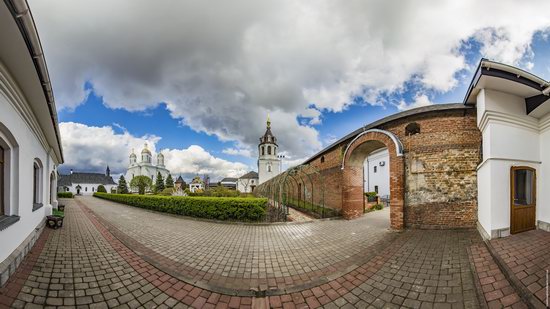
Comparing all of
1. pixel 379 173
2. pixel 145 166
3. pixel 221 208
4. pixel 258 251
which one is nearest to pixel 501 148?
pixel 258 251

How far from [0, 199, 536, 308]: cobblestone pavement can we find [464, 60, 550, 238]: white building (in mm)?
1110

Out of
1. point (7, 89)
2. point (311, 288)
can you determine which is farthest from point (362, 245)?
point (7, 89)

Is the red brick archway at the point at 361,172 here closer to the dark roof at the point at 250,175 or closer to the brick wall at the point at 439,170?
the brick wall at the point at 439,170

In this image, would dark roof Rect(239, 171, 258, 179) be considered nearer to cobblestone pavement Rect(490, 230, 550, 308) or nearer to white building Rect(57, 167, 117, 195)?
white building Rect(57, 167, 117, 195)

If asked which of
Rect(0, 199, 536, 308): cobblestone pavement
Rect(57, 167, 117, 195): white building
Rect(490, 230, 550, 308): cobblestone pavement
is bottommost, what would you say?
Rect(57, 167, 117, 195): white building

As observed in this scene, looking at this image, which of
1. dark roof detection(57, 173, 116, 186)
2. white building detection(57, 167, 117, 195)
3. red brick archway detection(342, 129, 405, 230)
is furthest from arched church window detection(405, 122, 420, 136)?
dark roof detection(57, 173, 116, 186)

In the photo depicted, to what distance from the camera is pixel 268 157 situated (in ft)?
133

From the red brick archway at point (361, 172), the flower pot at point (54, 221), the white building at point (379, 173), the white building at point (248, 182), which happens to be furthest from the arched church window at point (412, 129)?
the white building at point (248, 182)

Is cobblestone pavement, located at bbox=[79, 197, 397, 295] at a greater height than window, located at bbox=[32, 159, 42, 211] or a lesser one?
lesser

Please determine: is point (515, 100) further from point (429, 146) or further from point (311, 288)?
point (311, 288)

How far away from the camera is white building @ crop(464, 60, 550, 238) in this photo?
5.41 m

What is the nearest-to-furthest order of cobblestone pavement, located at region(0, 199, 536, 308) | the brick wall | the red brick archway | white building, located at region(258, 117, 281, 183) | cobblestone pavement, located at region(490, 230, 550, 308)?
cobblestone pavement, located at region(490, 230, 550, 308), cobblestone pavement, located at region(0, 199, 536, 308), the brick wall, the red brick archway, white building, located at region(258, 117, 281, 183)

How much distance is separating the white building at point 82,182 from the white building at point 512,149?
7611 centimetres

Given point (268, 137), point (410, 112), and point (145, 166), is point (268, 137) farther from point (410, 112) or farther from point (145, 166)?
point (145, 166)
